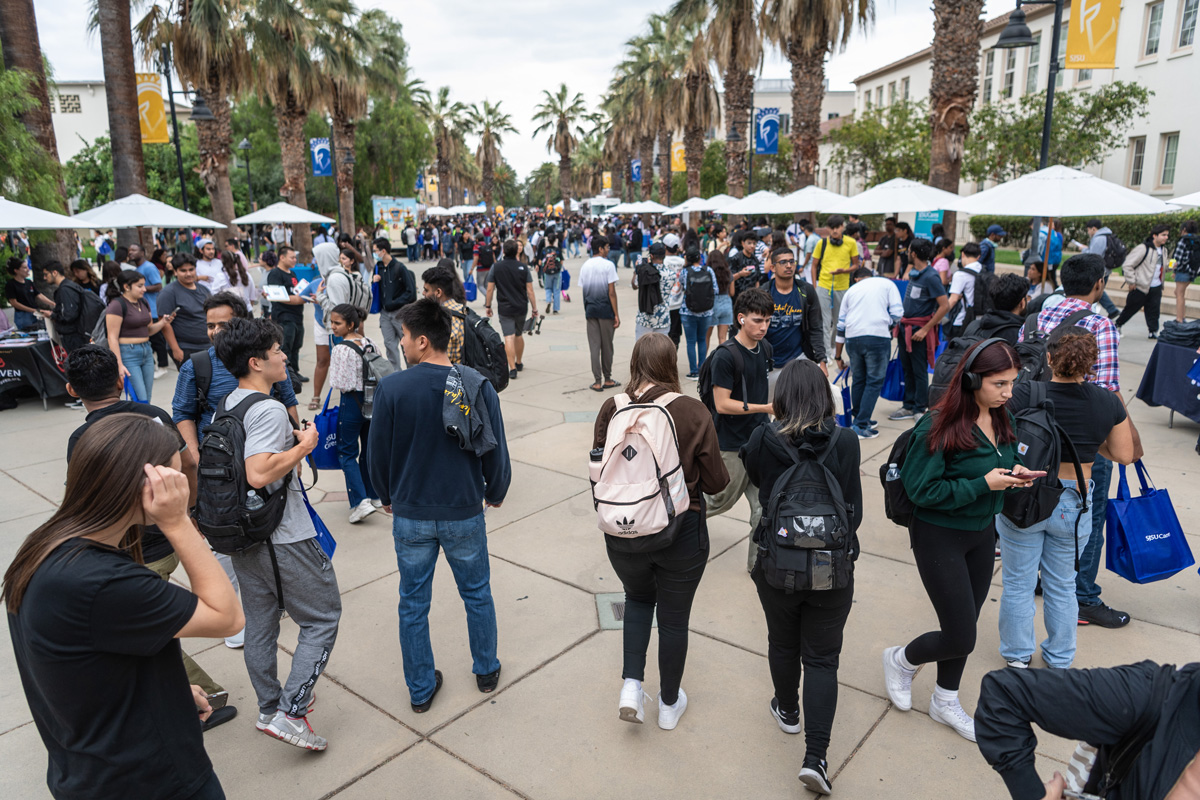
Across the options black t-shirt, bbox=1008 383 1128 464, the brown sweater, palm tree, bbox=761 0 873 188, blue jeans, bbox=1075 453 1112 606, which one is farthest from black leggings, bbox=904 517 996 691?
palm tree, bbox=761 0 873 188

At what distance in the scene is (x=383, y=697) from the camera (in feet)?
12.4

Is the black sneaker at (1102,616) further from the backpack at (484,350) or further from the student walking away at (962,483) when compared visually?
the backpack at (484,350)

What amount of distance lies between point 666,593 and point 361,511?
11.3 feet

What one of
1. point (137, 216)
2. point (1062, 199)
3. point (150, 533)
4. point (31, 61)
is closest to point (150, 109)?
point (31, 61)

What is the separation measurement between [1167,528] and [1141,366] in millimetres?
7908

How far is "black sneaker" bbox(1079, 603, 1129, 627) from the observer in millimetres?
4242

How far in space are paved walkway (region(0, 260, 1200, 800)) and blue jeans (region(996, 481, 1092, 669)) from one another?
282mm

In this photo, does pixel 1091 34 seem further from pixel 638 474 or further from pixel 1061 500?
pixel 638 474

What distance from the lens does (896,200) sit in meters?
11.1

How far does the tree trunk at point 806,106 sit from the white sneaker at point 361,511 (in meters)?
19.2

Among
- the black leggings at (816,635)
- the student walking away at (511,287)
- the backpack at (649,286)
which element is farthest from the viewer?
the student walking away at (511,287)

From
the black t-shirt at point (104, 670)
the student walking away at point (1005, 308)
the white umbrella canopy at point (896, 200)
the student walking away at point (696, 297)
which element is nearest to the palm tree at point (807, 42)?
the white umbrella canopy at point (896, 200)

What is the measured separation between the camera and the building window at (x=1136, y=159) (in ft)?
83.7

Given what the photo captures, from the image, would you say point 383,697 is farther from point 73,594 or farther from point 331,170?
point 331,170
